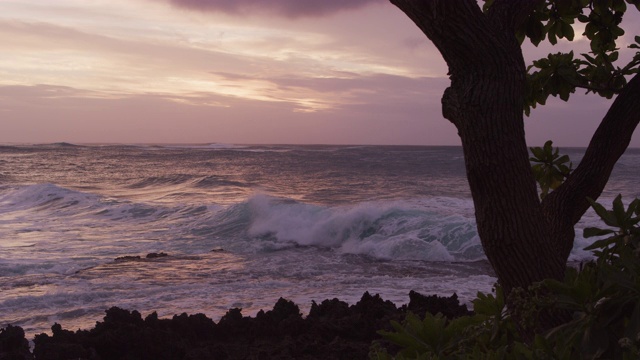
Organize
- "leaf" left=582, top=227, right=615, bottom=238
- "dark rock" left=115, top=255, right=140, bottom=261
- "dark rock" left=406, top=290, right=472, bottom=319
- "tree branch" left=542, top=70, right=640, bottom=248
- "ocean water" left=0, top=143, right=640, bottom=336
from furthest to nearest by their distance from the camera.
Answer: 1. "dark rock" left=115, top=255, right=140, bottom=261
2. "ocean water" left=0, top=143, right=640, bottom=336
3. "dark rock" left=406, top=290, right=472, bottom=319
4. "tree branch" left=542, top=70, right=640, bottom=248
5. "leaf" left=582, top=227, right=615, bottom=238

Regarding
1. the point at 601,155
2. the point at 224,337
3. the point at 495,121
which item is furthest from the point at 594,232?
the point at 224,337

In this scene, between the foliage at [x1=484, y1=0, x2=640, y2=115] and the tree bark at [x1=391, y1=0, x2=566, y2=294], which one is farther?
the foliage at [x1=484, y1=0, x2=640, y2=115]

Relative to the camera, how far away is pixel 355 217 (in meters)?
18.3

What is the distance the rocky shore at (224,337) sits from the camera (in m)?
5.95

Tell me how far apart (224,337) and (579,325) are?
5382 mm

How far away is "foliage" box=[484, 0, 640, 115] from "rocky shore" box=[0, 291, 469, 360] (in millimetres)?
3063

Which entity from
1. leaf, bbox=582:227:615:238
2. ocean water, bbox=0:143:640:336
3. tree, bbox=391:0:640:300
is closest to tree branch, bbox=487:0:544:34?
tree, bbox=391:0:640:300

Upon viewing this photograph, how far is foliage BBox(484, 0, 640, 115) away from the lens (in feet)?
11.2

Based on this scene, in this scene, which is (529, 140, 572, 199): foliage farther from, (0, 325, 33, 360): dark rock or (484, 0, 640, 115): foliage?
(0, 325, 33, 360): dark rock

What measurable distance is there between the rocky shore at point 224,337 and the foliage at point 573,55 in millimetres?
3063

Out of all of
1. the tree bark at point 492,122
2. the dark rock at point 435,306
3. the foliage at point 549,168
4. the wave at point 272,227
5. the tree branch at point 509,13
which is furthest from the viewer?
the wave at point 272,227

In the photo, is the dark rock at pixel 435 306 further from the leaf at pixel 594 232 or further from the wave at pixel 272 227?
the wave at pixel 272 227

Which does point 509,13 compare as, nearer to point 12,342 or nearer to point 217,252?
point 12,342

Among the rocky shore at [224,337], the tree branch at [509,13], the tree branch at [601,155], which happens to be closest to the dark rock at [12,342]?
the rocky shore at [224,337]
